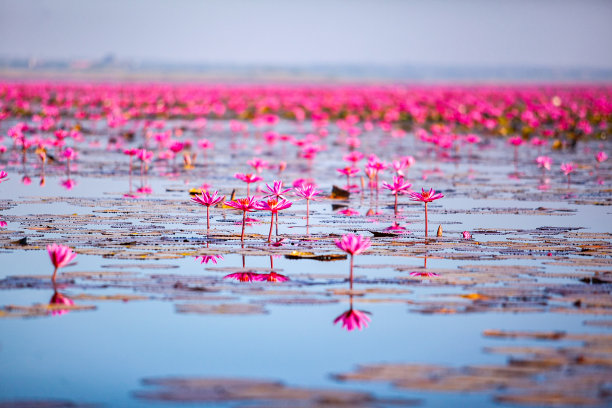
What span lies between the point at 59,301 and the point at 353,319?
166cm

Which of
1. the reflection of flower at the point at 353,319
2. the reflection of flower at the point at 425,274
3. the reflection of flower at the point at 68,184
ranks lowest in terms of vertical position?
the reflection of flower at the point at 353,319

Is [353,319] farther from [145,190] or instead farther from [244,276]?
[145,190]

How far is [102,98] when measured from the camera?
32938 mm

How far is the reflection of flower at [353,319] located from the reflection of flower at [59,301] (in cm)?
149

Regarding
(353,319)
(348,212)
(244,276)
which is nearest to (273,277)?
(244,276)

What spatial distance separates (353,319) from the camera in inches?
188

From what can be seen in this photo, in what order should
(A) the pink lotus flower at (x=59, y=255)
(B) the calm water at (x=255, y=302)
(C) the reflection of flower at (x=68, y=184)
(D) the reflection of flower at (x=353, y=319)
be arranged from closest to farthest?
(B) the calm water at (x=255, y=302)
(D) the reflection of flower at (x=353, y=319)
(A) the pink lotus flower at (x=59, y=255)
(C) the reflection of flower at (x=68, y=184)

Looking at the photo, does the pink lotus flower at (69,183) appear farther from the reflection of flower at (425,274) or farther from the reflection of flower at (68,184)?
the reflection of flower at (425,274)

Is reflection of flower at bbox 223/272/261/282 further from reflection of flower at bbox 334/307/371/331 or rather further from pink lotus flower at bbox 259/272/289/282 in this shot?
reflection of flower at bbox 334/307/371/331

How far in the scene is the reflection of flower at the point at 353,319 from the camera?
15.3ft

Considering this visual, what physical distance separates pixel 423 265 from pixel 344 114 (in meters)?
25.8

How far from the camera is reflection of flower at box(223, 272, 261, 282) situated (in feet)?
18.0

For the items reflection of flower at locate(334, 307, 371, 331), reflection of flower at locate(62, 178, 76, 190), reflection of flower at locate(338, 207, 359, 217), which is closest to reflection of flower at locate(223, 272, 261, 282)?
reflection of flower at locate(334, 307, 371, 331)

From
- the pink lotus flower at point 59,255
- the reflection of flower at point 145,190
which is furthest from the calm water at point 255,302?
the reflection of flower at point 145,190
